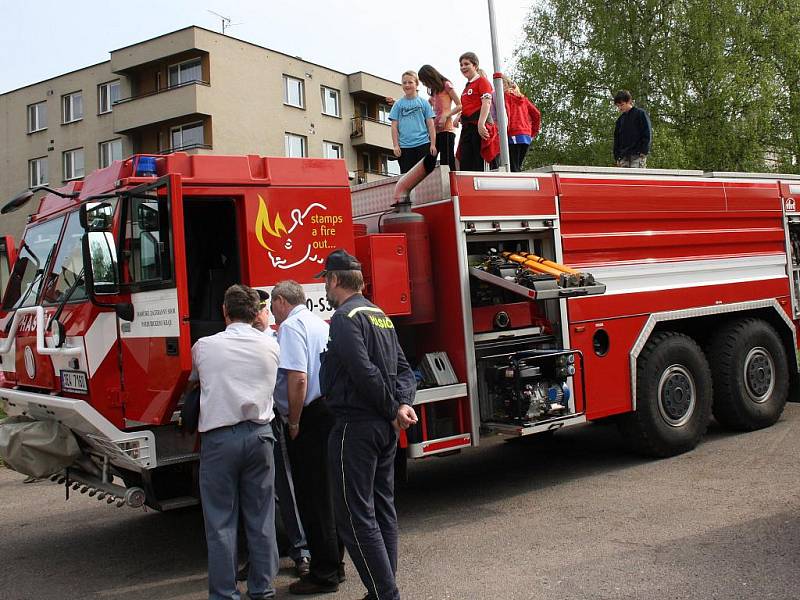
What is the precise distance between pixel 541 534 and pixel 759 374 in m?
4.22

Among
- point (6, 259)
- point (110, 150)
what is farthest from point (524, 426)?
point (110, 150)

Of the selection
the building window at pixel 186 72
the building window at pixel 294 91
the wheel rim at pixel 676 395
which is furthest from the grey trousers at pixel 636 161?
the building window at pixel 294 91

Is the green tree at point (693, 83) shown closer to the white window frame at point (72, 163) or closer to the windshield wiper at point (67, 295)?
the windshield wiper at point (67, 295)

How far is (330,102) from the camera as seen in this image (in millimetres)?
39406

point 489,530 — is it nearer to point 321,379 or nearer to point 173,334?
point 321,379

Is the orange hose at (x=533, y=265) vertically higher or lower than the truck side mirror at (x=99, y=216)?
lower

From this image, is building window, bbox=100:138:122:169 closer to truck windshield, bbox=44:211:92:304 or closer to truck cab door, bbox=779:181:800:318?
truck cab door, bbox=779:181:800:318

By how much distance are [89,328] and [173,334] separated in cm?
75

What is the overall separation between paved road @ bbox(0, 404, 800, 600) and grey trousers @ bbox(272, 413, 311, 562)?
0.21 m

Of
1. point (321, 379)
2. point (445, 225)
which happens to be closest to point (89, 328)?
point (321, 379)

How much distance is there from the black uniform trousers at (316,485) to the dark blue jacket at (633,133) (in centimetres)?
590

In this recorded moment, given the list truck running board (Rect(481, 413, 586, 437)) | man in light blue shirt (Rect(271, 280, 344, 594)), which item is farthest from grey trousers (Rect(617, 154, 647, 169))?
man in light blue shirt (Rect(271, 280, 344, 594))

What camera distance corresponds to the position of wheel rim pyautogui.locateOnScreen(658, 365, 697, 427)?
25.8 ft

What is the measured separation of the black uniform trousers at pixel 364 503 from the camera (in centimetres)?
430
